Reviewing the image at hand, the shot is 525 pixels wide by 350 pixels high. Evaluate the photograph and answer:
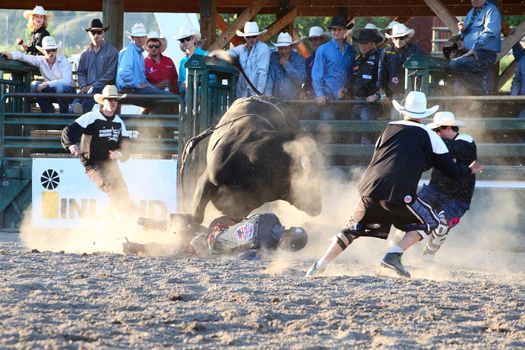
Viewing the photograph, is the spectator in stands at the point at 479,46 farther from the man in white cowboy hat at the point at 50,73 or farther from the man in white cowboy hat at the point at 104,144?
the man in white cowboy hat at the point at 50,73

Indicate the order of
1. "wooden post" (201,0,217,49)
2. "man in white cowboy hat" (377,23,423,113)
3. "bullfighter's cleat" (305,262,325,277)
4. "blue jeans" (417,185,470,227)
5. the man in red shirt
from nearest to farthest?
"bullfighter's cleat" (305,262,325,277) < "blue jeans" (417,185,470,227) < "man in white cowboy hat" (377,23,423,113) < the man in red shirt < "wooden post" (201,0,217,49)

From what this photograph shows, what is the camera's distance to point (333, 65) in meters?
11.7

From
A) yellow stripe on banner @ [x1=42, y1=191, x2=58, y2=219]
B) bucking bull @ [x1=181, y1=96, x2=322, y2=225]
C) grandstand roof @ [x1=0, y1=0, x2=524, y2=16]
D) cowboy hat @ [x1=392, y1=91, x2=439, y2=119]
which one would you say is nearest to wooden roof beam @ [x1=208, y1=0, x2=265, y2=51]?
grandstand roof @ [x1=0, y1=0, x2=524, y2=16]

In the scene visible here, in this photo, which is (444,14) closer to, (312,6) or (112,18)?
(312,6)

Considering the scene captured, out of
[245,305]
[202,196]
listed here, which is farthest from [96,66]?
[245,305]

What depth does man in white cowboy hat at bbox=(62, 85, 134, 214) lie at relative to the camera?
11.0 metres

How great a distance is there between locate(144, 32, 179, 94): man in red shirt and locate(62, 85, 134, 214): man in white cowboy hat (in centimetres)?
157

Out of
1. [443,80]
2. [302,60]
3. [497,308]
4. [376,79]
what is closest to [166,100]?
[302,60]

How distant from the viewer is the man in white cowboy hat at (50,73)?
12.8 meters

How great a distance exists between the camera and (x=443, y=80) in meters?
11.7

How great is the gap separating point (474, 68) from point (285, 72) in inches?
86.9

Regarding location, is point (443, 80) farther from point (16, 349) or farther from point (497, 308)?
point (16, 349)

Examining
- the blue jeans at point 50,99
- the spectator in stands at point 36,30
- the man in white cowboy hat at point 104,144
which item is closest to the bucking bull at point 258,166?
the man in white cowboy hat at point 104,144

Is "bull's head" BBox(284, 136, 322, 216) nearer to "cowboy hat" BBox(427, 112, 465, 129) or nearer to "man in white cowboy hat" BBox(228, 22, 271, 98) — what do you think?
"cowboy hat" BBox(427, 112, 465, 129)
